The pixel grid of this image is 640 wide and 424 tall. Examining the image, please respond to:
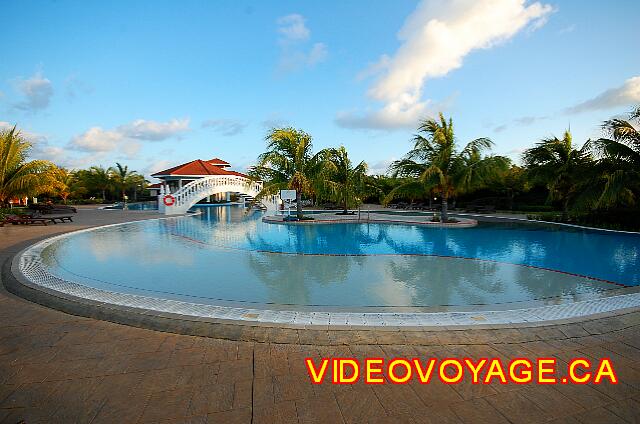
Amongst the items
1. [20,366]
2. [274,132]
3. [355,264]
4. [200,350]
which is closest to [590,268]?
[355,264]

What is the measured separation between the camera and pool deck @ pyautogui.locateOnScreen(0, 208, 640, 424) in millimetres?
2879

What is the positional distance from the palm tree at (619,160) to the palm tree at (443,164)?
4.66 metres

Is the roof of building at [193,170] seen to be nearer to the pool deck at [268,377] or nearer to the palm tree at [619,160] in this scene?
the palm tree at [619,160]

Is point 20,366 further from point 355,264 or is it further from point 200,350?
point 355,264

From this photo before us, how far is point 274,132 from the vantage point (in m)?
20.5

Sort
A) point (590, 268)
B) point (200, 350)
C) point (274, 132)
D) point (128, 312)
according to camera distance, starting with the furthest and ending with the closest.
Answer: point (274, 132)
point (590, 268)
point (128, 312)
point (200, 350)

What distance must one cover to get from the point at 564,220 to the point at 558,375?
2145cm

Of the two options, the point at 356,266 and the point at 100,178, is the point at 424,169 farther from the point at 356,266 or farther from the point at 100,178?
the point at 100,178

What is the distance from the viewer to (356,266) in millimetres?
9570

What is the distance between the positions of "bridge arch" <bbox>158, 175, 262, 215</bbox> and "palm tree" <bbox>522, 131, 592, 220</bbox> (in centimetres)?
2097

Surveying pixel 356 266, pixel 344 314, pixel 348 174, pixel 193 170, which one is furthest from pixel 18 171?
pixel 344 314

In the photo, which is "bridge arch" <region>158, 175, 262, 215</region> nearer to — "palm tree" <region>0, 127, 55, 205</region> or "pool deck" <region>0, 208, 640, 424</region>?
"palm tree" <region>0, 127, 55, 205</region>

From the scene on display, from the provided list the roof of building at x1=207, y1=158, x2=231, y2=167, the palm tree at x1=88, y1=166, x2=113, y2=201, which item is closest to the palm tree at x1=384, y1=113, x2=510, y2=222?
the roof of building at x1=207, y1=158, x2=231, y2=167

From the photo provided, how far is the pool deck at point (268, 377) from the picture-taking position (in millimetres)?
2879
